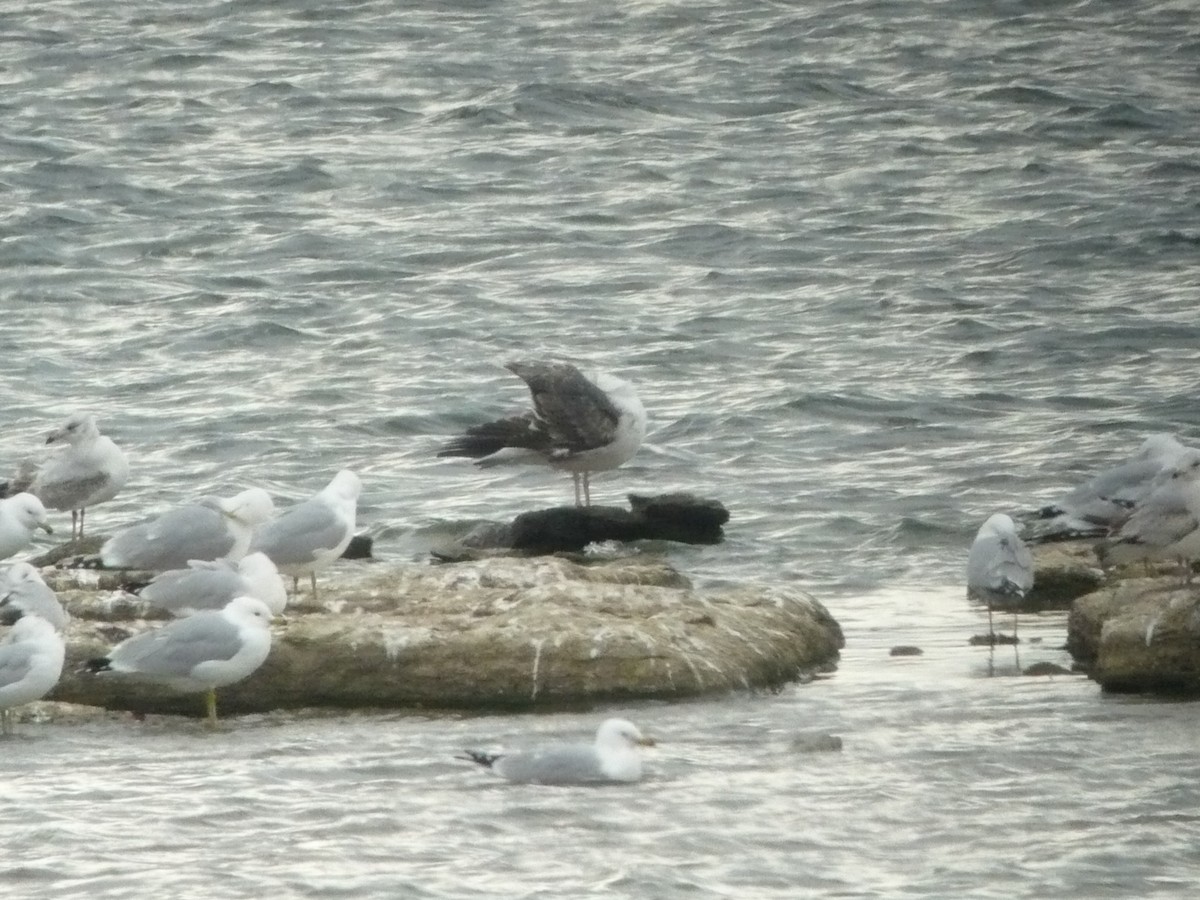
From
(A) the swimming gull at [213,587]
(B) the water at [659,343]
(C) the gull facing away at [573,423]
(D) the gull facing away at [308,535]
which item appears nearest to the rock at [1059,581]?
(B) the water at [659,343]

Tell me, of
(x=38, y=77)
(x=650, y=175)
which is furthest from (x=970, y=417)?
(x=38, y=77)

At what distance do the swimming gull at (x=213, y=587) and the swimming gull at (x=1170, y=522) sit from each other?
3.88m

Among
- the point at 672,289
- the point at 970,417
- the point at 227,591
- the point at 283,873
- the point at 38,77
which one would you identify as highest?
the point at 38,77

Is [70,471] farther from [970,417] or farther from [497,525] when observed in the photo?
[970,417]

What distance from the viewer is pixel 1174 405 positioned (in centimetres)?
1867

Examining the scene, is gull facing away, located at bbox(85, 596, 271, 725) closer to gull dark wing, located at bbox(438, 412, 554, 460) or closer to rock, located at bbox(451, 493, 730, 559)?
rock, located at bbox(451, 493, 730, 559)

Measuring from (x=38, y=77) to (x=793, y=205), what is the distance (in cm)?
1338

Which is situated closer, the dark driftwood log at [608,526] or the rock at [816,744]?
the rock at [816,744]

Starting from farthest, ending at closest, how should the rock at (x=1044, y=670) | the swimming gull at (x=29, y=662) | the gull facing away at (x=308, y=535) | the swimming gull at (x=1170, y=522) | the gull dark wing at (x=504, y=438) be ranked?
1. the gull dark wing at (x=504, y=438)
2. the gull facing away at (x=308, y=535)
3. the swimming gull at (x=1170, y=522)
4. the rock at (x=1044, y=670)
5. the swimming gull at (x=29, y=662)

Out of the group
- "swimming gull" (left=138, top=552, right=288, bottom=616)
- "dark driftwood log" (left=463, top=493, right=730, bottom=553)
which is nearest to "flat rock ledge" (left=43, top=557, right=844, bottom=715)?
"swimming gull" (left=138, top=552, right=288, bottom=616)

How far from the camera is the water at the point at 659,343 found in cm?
696

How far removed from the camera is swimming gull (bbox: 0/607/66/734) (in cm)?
841

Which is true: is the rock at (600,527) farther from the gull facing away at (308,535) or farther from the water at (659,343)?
the gull facing away at (308,535)

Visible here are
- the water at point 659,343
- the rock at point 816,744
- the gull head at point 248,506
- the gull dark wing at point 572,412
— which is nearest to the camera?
the water at point 659,343
